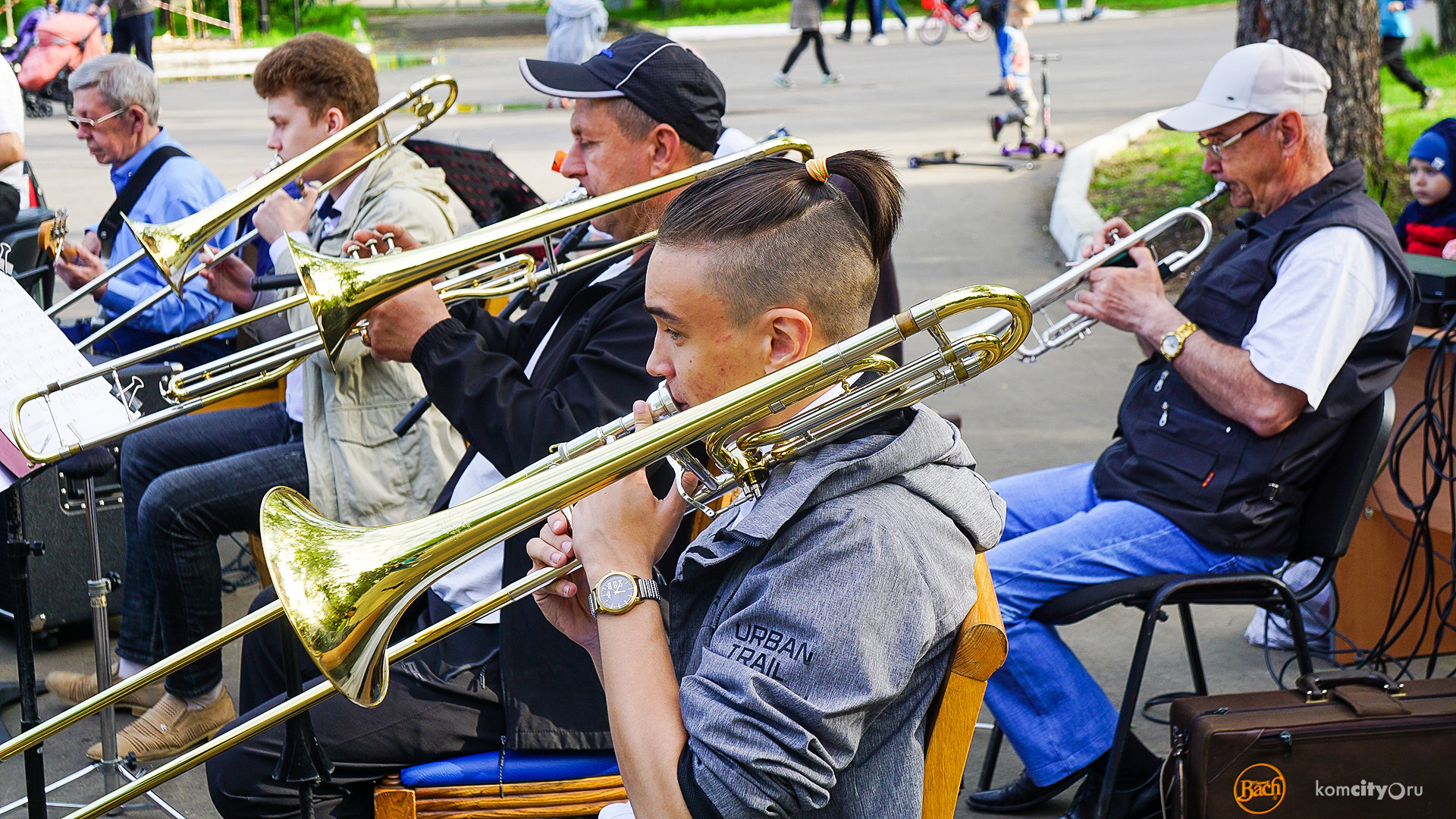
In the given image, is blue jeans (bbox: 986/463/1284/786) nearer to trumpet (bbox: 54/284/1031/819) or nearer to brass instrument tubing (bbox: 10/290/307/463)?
trumpet (bbox: 54/284/1031/819)

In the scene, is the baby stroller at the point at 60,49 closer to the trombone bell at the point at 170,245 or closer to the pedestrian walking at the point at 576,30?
the pedestrian walking at the point at 576,30

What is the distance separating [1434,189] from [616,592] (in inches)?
159

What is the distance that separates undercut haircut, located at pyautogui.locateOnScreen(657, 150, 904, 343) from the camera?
153 centimetres

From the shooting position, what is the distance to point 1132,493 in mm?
2764

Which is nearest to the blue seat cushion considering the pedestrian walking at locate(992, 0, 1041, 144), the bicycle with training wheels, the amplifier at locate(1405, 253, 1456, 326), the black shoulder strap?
the amplifier at locate(1405, 253, 1456, 326)

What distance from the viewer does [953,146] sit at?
10859 millimetres

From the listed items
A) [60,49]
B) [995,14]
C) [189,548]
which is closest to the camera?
[189,548]

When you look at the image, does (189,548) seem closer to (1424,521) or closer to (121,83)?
(121,83)

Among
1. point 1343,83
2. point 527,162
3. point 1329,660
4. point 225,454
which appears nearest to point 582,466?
point 225,454

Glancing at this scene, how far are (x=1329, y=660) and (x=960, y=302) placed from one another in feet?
8.21

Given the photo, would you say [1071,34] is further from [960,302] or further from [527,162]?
[960,302]

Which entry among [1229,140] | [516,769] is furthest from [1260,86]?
[516,769]

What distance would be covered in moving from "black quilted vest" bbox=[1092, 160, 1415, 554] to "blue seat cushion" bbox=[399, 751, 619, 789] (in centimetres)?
137

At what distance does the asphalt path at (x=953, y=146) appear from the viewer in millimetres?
3594
